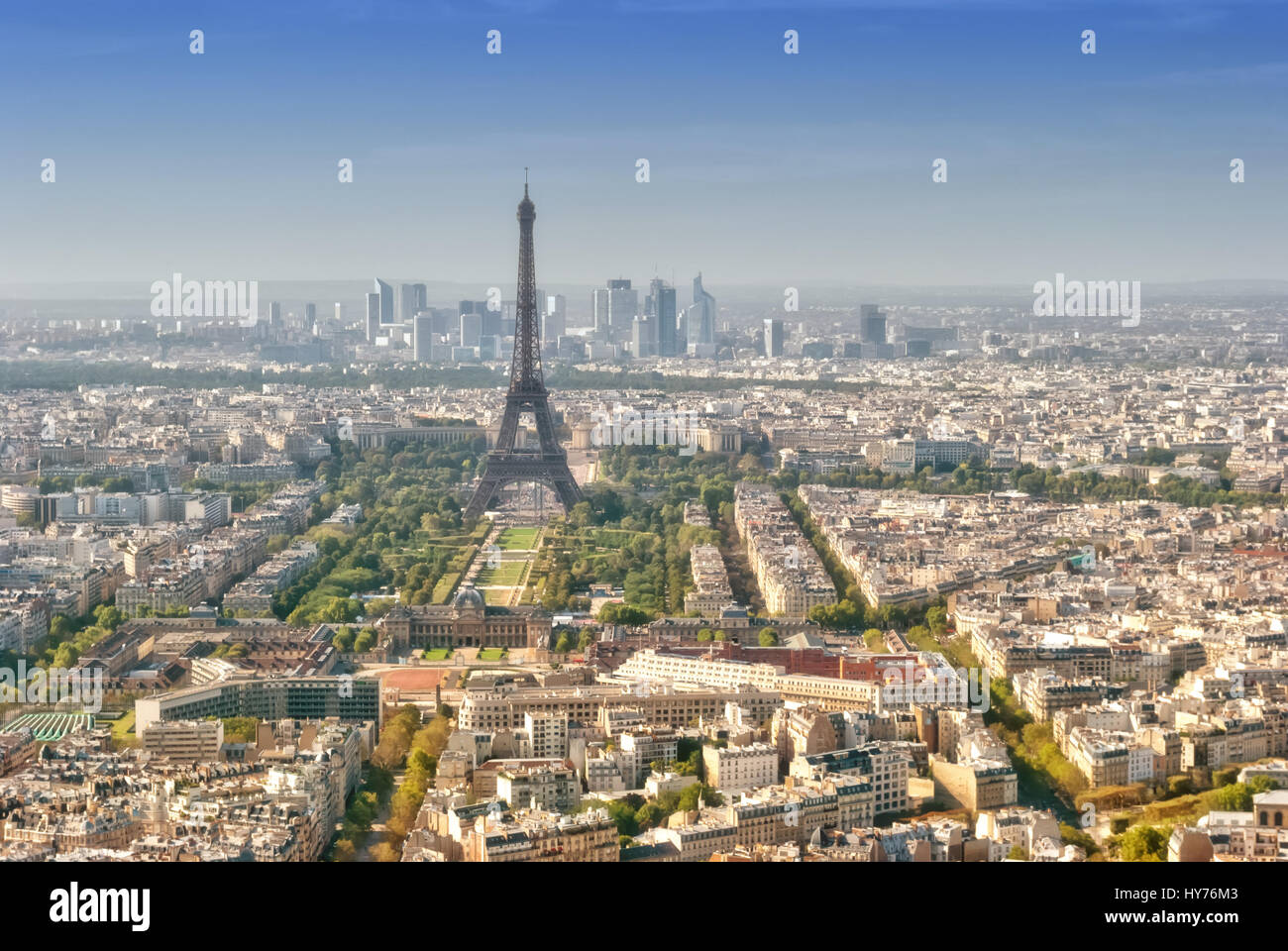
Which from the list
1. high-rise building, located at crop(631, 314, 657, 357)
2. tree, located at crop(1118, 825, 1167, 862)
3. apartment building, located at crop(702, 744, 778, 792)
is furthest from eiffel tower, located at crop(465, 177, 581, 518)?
tree, located at crop(1118, 825, 1167, 862)

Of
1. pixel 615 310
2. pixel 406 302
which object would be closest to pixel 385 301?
pixel 406 302

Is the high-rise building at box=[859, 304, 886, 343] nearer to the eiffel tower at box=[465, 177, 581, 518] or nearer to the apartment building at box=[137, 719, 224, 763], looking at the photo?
the eiffel tower at box=[465, 177, 581, 518]

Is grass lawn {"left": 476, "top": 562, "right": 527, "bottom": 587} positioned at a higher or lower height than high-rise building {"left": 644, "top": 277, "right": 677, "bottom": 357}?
lower

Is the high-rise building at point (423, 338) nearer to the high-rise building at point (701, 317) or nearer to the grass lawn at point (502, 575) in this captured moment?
the high-rise building at point (701, 317)

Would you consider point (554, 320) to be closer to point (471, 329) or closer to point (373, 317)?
point (373, 317)

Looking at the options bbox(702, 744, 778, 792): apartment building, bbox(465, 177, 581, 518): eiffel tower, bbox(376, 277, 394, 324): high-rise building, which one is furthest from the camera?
bbox(376, 277, 394, 324): high-rise building

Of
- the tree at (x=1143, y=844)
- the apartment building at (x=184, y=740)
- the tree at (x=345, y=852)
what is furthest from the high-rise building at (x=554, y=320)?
the tree at (x=1143, y=844)
